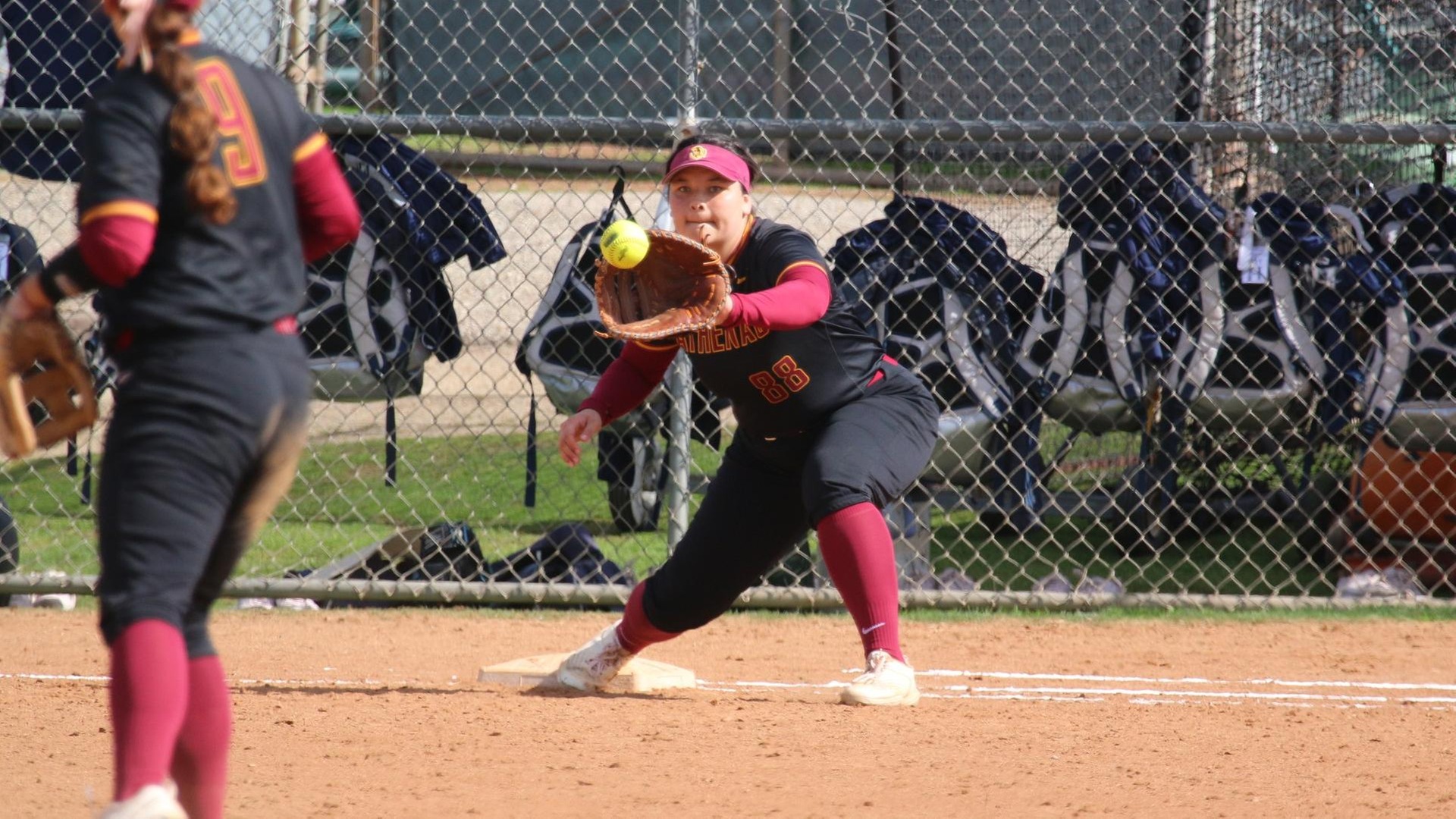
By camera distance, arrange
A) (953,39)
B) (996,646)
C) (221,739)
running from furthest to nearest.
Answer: (953,39), (996,646), (221,739)

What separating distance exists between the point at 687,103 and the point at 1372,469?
10.1 feet

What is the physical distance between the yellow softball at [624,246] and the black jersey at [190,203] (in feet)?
3.64

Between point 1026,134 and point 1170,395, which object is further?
point 1170,395

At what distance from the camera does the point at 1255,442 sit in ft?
20.2

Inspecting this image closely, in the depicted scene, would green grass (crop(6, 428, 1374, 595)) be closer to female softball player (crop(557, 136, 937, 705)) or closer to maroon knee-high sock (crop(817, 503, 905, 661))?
female softball player (crop(557, 136, 937, 705))

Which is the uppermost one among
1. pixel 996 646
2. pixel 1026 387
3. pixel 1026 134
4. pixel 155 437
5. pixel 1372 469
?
pixel 1026 134

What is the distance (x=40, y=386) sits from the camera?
246 centimetres

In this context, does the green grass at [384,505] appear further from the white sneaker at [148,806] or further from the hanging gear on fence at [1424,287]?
the white sneaker at [148,806]

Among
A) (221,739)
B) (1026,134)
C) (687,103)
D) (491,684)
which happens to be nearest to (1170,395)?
(1026,134)

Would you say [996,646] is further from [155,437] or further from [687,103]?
[155,437]

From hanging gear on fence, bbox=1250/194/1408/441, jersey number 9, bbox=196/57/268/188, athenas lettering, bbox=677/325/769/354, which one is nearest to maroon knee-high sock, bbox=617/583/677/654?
athenas lettering, bbox=677/325/769/354

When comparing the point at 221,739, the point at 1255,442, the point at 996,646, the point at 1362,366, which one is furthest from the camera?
the point at 1255,442

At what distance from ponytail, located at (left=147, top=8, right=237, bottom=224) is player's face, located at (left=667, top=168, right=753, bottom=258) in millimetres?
1773

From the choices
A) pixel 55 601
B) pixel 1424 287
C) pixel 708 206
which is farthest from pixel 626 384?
pixel 1424 287
